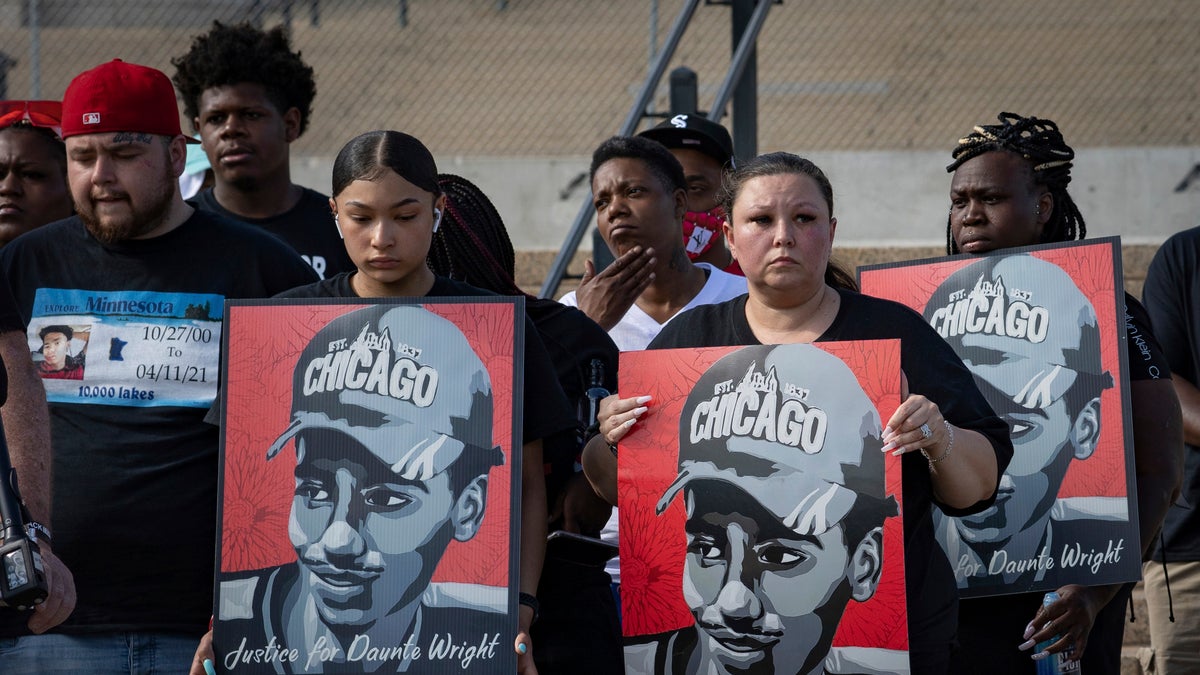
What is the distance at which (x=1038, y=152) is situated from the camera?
358 cm

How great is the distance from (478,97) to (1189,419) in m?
8.09

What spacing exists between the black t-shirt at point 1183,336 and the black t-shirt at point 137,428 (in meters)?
2.71

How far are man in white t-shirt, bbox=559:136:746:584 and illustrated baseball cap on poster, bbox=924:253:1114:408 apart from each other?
32.8 inches

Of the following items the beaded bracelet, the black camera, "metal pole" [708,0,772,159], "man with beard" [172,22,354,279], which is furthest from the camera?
"metal pole" [708,0,772,159]

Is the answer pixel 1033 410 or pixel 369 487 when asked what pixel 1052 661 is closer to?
pixel 1033 410

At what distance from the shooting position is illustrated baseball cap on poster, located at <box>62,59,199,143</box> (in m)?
3.16

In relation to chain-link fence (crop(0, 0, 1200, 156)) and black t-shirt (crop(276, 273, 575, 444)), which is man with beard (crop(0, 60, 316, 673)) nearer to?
black t-shirt (crop(276, 273, 575, 444))

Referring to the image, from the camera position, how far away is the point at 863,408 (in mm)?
2725

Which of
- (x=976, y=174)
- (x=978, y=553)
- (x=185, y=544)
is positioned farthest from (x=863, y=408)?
(x=185, y=544)

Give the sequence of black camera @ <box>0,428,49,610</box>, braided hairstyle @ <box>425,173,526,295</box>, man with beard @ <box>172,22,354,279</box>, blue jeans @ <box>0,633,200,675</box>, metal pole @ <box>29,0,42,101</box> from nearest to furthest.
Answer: black camera @ <box>0,428,49,610</box>
blue jeans @ <box>0,633,200,675</box>
braided hairstyle @ <box>425,173,526,295</box>
man with beard @ <box>172,22,354,279</box>
metal pole @ <box>29,0,42,101</box>

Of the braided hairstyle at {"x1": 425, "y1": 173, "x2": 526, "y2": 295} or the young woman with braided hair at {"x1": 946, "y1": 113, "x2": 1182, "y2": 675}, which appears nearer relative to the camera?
the young woman with braided hair at {"x1": 946, "y1": 113, "x2": 1182, "y2": 675}

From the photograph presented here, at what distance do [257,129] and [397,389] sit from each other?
2.20 metres

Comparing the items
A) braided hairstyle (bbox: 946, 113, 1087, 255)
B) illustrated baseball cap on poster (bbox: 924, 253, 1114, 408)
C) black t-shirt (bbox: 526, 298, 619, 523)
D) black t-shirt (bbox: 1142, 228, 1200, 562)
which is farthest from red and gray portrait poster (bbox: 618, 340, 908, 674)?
black t-shirt (bbox: 1142, 228, 1200, 562)

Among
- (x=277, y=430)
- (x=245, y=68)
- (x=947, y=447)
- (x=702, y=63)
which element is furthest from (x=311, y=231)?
(x=702, y=63)
